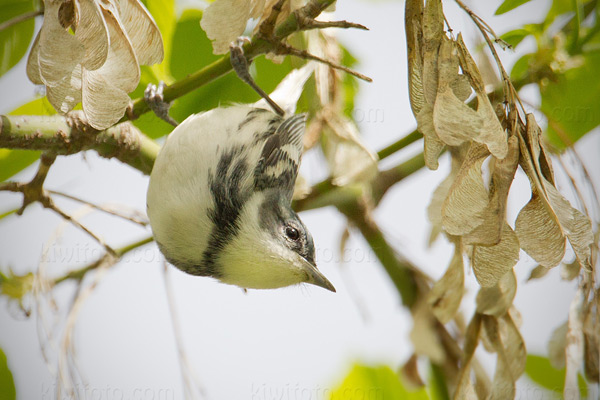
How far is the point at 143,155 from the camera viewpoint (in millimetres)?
1577

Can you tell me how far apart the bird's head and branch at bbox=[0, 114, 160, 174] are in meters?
0.40

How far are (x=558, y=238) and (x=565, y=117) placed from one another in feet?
3.24

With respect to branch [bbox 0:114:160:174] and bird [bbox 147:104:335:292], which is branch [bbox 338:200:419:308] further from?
branch [bbox 0:114:160:174]

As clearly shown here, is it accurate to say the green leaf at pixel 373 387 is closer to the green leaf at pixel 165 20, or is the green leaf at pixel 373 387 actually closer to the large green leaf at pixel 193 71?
the large green leaf at pixel 193 71

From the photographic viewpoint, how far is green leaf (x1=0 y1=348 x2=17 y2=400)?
4.79ft

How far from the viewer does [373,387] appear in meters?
1.72

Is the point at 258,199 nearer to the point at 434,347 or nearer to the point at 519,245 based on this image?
the point at 434,347

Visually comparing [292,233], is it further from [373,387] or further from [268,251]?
[373,387]

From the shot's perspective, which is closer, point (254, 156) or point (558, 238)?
point (558, 238)

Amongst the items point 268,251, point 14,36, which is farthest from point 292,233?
point 14,36

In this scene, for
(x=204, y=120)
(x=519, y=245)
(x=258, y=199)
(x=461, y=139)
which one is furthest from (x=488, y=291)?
(x=204, y=120)

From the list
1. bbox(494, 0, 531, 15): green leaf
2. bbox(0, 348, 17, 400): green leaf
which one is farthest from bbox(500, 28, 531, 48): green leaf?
bbox(0, 348, 17, 400): green leaf

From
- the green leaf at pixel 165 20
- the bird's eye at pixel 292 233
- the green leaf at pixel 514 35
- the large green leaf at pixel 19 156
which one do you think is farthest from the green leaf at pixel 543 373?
the large green leaf at pixel 19 156

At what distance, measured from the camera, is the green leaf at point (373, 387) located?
1683 mm
